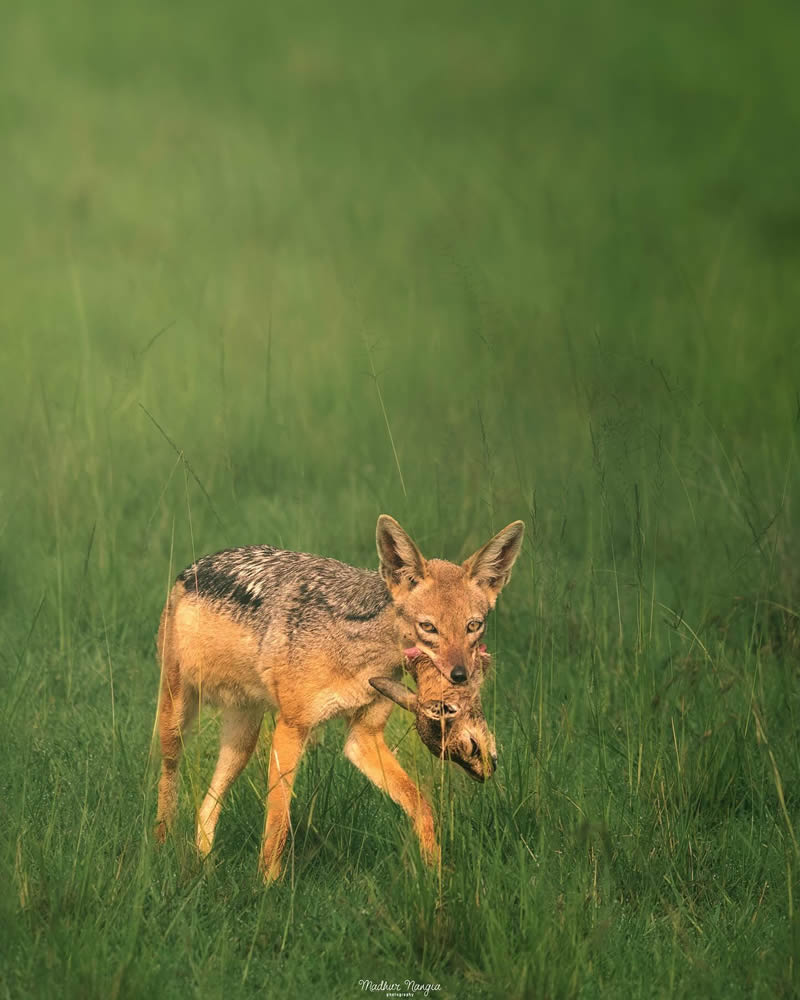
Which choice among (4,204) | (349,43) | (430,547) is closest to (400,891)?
(430,547)

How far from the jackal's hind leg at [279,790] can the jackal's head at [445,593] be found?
0.61m

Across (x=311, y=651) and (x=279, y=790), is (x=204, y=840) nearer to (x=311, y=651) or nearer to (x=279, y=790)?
(x=279, y=790)

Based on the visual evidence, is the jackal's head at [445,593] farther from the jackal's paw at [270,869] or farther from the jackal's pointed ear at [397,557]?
the jackal's paw at [270,869]

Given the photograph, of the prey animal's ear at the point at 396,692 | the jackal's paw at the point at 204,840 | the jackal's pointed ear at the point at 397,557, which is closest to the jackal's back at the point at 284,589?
the jackal's pointed ear at the point at 397,557

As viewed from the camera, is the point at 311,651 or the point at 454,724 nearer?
the point at 454,724

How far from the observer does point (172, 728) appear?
21.9 ft

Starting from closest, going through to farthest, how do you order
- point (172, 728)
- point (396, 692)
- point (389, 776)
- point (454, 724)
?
point (454, 724)
point (396, 692)
point (389, 776)
point (172, 728)

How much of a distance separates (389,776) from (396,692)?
1.16ft

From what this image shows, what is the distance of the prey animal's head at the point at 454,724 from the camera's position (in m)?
5.53

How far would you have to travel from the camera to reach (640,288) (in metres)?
15.1

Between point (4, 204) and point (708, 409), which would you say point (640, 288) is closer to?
point (708, 409)

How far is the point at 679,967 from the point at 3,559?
5245 millimetres

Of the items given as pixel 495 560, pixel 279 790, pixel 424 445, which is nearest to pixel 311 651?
pixel 279 790

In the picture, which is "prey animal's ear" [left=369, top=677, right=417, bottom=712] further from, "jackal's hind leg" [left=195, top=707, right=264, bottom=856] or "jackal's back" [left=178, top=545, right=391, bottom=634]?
"jackal's hind leg" [left=195, top=707, right=264, bottom=856]
